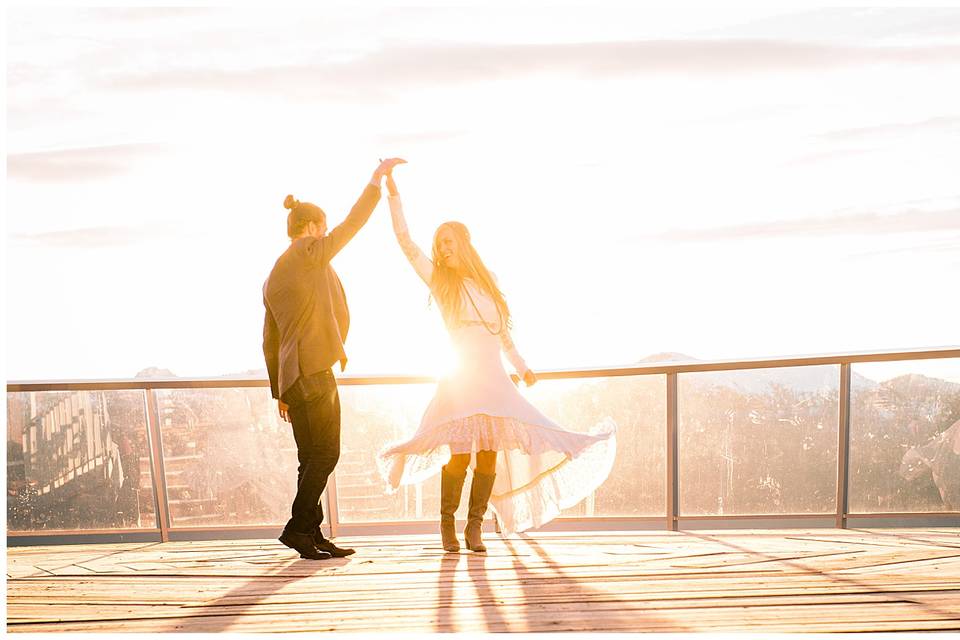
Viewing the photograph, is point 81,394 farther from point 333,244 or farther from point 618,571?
point 618,571

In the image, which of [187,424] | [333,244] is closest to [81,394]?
[187,424]

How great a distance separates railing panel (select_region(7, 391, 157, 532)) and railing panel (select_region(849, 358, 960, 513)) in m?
4.93

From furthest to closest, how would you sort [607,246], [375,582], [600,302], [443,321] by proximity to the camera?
[607,246], [600,302], [443,321], [375,582]

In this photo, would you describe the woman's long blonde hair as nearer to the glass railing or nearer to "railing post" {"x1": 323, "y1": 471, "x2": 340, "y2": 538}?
the glass railing

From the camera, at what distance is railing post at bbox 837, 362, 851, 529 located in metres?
6.90

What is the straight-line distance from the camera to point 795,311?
5022 cm

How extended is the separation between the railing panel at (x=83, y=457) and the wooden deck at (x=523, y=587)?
1082 millimetres

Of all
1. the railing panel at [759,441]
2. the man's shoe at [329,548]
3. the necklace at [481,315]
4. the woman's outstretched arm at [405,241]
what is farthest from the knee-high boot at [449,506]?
the railing panel at [759,441]

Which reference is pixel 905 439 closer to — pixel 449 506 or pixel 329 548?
pixel 449 506

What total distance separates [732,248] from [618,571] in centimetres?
5198

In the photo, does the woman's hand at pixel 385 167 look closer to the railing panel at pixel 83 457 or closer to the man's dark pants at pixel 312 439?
the man's dark pants at pixel 312 439

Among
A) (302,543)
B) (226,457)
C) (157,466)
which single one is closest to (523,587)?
(302,543)

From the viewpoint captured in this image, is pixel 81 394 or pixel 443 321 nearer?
pixel 443 321

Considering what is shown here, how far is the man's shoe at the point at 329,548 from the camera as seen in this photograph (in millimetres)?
5523
